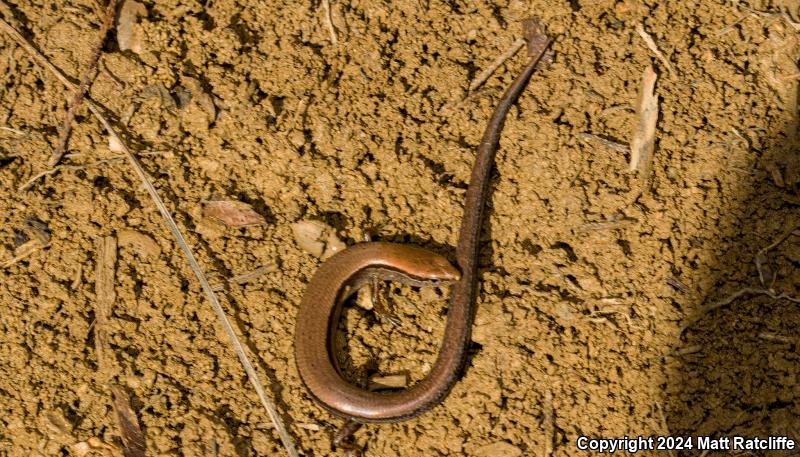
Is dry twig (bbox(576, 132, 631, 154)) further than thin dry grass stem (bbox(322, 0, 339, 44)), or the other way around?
thin dry grass stem (bbox(322, 0, 339, 44))

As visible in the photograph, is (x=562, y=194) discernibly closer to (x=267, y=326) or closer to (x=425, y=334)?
(x=425, y=334)

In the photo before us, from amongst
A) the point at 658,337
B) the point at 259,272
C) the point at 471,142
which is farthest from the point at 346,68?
the point at 658,337

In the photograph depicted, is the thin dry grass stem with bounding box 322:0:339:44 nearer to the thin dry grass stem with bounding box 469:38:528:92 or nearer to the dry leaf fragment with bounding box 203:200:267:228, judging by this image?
the thin dry grass stem with bounding box 469:38:528:92

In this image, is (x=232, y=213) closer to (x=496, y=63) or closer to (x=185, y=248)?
(x=185, y=248)

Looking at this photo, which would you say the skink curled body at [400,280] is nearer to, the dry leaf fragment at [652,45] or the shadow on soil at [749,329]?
the dry leaf fragment at [652,45]

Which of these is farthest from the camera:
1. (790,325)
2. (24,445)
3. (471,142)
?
(471,142)

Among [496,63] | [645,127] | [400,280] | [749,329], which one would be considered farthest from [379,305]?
[749,329]

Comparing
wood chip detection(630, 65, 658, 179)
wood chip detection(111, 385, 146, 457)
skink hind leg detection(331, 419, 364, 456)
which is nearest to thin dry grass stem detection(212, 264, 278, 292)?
wood chip detection(111, 385, 146, 457)
